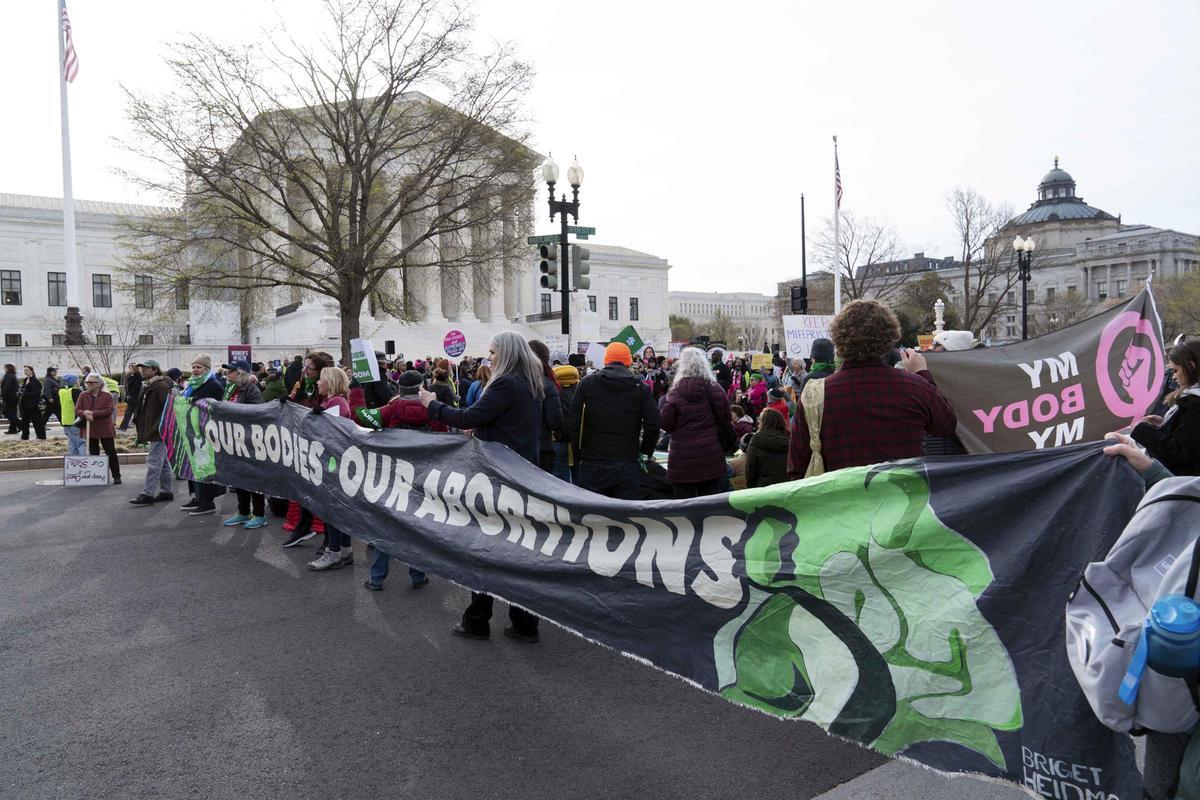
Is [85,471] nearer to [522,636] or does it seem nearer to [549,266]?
[549,266]

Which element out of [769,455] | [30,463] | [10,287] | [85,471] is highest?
[10,287]

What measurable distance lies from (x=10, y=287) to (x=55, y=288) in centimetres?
290

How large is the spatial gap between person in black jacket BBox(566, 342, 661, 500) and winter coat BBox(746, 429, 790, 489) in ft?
3.78

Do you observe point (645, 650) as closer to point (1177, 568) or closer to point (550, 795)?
point (550, 795)

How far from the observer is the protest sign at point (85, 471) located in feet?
41.0

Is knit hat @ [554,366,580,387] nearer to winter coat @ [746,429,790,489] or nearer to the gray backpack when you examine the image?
winter coat @ [746,429,790,489]

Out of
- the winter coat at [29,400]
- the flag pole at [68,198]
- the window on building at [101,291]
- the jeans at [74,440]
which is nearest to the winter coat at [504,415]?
the jeans at [74,440]

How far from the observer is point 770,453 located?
673 centimetres

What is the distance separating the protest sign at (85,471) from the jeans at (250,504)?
14.7 feet

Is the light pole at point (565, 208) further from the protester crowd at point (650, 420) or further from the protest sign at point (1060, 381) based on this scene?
the protest sign at point (1060, 381)

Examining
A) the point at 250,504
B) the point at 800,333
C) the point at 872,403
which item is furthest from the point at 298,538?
the point at 800,333

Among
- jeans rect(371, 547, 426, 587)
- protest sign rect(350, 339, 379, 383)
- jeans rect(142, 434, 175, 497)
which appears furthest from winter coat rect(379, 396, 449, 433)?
jeans rect(142, 434, 175, 497)

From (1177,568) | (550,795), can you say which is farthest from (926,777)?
(1177,568)

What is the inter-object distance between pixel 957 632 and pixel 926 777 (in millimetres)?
1272
